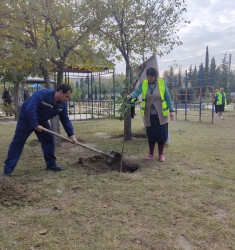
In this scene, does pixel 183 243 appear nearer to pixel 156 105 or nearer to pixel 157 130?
pixel 157 130

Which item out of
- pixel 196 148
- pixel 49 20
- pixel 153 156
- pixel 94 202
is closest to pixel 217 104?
pixel 196 148

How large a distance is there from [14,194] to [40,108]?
1.45 metres

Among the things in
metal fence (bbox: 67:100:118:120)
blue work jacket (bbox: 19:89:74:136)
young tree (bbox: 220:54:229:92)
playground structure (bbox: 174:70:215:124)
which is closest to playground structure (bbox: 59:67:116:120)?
metal fence (bbox: 67:100:118:120)

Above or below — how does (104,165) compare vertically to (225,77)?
below

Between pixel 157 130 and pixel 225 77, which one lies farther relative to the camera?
pixel 225 77

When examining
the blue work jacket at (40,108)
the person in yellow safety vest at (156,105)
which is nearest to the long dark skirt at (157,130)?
the person in yellow safety vest at (156,105)

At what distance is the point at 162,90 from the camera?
4.96m

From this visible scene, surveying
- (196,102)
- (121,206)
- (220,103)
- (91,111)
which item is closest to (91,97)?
(91,111)

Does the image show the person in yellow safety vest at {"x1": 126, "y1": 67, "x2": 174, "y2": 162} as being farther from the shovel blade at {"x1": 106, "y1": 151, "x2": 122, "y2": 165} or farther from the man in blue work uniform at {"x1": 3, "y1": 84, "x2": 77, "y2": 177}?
the man in blue work uniform at {"x1": 3, "y1": 84, "x2": 77, "y2": 177}

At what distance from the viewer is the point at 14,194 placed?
331 cm

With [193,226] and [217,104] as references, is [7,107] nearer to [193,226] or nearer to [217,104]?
[217,104]

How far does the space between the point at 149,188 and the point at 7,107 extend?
11.5 metres

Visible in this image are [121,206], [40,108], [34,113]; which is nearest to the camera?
[121,206]

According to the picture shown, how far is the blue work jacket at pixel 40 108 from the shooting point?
397cm
